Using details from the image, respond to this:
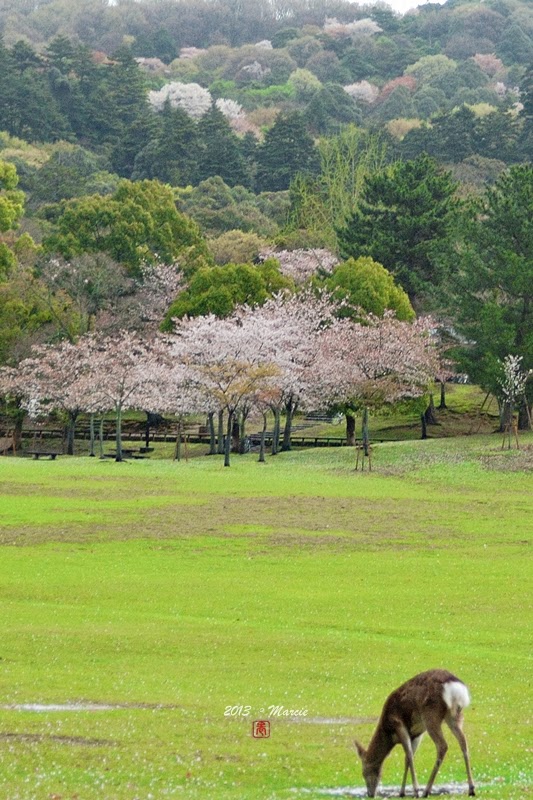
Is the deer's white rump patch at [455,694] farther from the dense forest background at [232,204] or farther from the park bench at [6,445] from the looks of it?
the park bench at [6,445]

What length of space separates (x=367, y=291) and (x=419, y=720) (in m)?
54.5

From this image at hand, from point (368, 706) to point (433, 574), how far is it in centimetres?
1113

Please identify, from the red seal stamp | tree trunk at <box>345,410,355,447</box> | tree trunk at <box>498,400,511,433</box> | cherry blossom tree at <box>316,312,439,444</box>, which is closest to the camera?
the red seal stamp

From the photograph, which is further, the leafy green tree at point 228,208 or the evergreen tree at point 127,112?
the evergreen tree at point 127,112

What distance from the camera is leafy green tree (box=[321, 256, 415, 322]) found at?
209 ft

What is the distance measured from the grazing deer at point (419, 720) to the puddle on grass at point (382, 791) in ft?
→ 0.47

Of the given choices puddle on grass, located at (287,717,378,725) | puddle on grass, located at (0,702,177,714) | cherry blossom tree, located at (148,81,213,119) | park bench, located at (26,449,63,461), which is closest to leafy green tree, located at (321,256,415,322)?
park bench, located at (26,449,63,461)

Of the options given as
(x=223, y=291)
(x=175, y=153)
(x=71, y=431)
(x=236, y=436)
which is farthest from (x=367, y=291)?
(x=175, y=153)

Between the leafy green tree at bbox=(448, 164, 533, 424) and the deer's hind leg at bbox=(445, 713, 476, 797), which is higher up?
the leafy green tree at bbox=(448, 164, 533, 424)

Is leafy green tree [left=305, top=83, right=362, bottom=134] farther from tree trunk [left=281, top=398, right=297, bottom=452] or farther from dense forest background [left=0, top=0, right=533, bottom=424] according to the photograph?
tree trunk [left=281, top=398, right=297, bottom=452]

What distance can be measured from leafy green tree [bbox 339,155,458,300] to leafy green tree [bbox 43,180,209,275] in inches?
459

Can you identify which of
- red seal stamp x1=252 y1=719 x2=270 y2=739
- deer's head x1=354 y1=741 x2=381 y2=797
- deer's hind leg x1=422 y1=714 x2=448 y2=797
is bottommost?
red seal stamp x1=252 y1=719 x2=270 y2=739

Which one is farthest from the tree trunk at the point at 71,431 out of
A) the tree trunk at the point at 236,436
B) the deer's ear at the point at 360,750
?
the deer's ear at the point at 360,750

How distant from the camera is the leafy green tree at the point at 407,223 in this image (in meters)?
71.3
